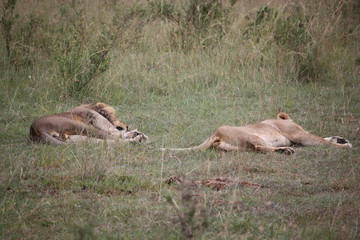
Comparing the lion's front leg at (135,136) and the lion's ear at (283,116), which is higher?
the lion's ear at (283,116)

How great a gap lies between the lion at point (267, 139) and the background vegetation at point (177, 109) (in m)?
0.19

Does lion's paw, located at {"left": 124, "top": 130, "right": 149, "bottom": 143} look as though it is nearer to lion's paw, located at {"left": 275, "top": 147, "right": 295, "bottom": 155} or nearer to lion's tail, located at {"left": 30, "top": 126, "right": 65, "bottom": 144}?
lion's tail, located at {"left": 30, "top": 126, "right": 65, "bottom": 144}

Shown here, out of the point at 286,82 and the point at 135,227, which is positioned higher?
the point at 135,227

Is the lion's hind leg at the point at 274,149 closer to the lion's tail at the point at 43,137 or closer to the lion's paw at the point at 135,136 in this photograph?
the lion's paw at the point at 135,136

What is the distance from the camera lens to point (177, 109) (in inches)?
324

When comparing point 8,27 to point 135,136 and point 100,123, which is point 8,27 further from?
point 135,136

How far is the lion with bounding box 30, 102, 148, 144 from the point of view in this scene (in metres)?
6.33

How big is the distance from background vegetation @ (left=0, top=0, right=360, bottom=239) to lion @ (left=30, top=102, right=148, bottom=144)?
216mm

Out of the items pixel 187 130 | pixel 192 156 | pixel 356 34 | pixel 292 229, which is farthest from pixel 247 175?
pixel 356 34

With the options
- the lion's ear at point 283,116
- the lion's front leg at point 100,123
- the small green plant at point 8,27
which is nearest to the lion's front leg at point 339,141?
the lion's ear at point 283,116

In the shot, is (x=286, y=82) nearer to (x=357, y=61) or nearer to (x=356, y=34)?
(x=357, y=61)

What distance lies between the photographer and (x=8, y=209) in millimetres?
4098

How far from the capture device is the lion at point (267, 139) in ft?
20.0

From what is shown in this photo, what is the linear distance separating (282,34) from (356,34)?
2.61m
